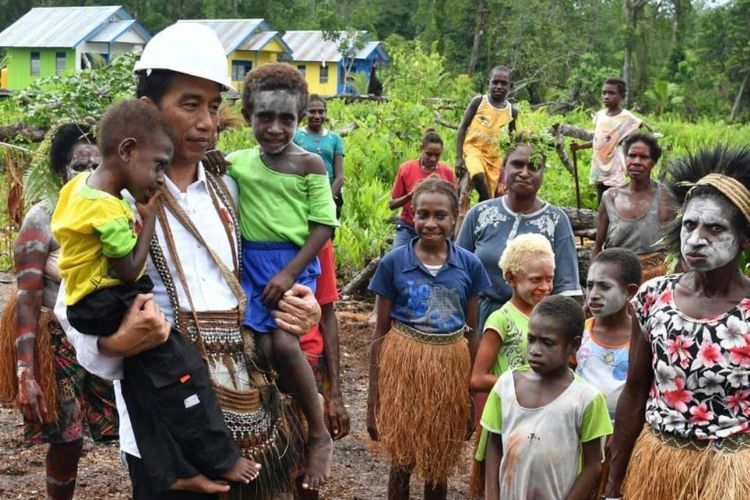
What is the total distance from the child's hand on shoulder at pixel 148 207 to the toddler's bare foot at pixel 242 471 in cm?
68

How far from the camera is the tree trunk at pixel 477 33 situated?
34125mm

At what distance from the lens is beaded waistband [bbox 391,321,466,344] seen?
524 centimetres

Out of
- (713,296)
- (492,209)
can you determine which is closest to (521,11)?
(492,209)

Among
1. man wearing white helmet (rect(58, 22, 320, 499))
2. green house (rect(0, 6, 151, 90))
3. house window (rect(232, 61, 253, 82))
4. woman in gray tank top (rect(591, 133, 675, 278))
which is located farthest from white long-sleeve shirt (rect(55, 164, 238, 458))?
house window (rect(232, 61, 253, 82))

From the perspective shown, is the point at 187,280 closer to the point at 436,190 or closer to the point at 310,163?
the point at 310,163

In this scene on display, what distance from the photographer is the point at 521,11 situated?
34219mm

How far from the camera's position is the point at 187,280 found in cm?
287

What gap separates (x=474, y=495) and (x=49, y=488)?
74.5 inches

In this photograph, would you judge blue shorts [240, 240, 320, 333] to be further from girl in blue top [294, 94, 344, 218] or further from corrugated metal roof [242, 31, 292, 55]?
corrugated metal roof [242, 31, 292, 55]

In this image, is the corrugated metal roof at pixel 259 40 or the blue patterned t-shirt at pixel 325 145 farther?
the corrugated metal roof at pixel 259 40

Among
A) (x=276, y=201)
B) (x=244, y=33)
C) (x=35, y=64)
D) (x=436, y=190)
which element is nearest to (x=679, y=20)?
(x=244, y=33)

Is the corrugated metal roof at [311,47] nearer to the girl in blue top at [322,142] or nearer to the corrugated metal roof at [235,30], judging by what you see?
the corrugated metal roof at [235,30]

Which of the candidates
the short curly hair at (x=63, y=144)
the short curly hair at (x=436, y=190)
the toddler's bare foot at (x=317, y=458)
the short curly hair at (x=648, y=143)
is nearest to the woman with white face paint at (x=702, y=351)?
the toddler's bare foot at (x=317, y=458)

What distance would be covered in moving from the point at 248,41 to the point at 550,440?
47840 millimetres
